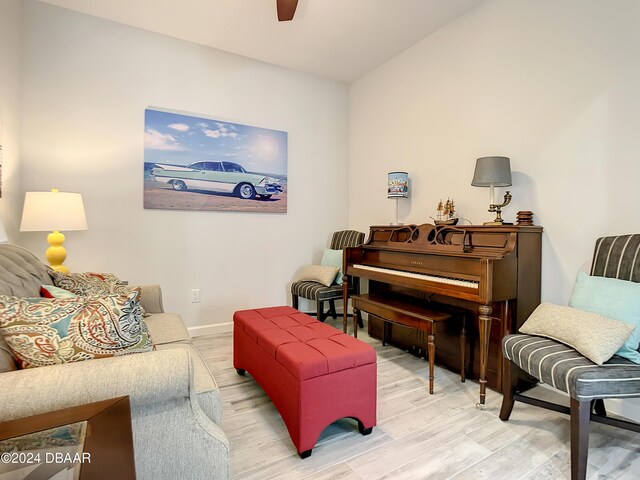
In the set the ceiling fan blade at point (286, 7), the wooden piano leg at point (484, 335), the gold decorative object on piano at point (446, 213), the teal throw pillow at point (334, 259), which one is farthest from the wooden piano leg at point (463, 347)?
the ceiling fan blade at point (286, 7)

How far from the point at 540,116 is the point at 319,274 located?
2.32m

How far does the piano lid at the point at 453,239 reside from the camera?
218 cm

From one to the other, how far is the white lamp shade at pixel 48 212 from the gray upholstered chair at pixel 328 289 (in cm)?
200

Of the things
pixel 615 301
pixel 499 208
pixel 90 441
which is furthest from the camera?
pixel 499 208

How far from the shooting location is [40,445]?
0.74 metres

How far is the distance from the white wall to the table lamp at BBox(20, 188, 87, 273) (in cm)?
41

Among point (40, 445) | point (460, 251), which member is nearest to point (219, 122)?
point (460, 251)

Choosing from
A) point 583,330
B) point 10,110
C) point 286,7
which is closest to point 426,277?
point 583,330

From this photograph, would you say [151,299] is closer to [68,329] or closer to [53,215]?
[53,215]

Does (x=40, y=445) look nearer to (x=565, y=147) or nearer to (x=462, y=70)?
(x=565, y=147)

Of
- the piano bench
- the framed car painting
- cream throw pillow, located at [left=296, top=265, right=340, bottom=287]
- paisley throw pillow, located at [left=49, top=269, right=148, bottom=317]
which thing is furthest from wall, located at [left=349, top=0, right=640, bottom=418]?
paisley throw pillow, located at [left=49, top=269, right=148, bottom=317]

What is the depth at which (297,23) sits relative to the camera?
2.91 m

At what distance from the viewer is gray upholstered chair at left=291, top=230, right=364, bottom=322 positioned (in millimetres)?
3352

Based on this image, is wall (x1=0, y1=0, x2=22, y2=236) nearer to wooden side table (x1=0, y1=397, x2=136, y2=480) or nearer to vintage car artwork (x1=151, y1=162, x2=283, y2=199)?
vintage car artwork (x1=151, y1=162, x2=283, y2=199)
